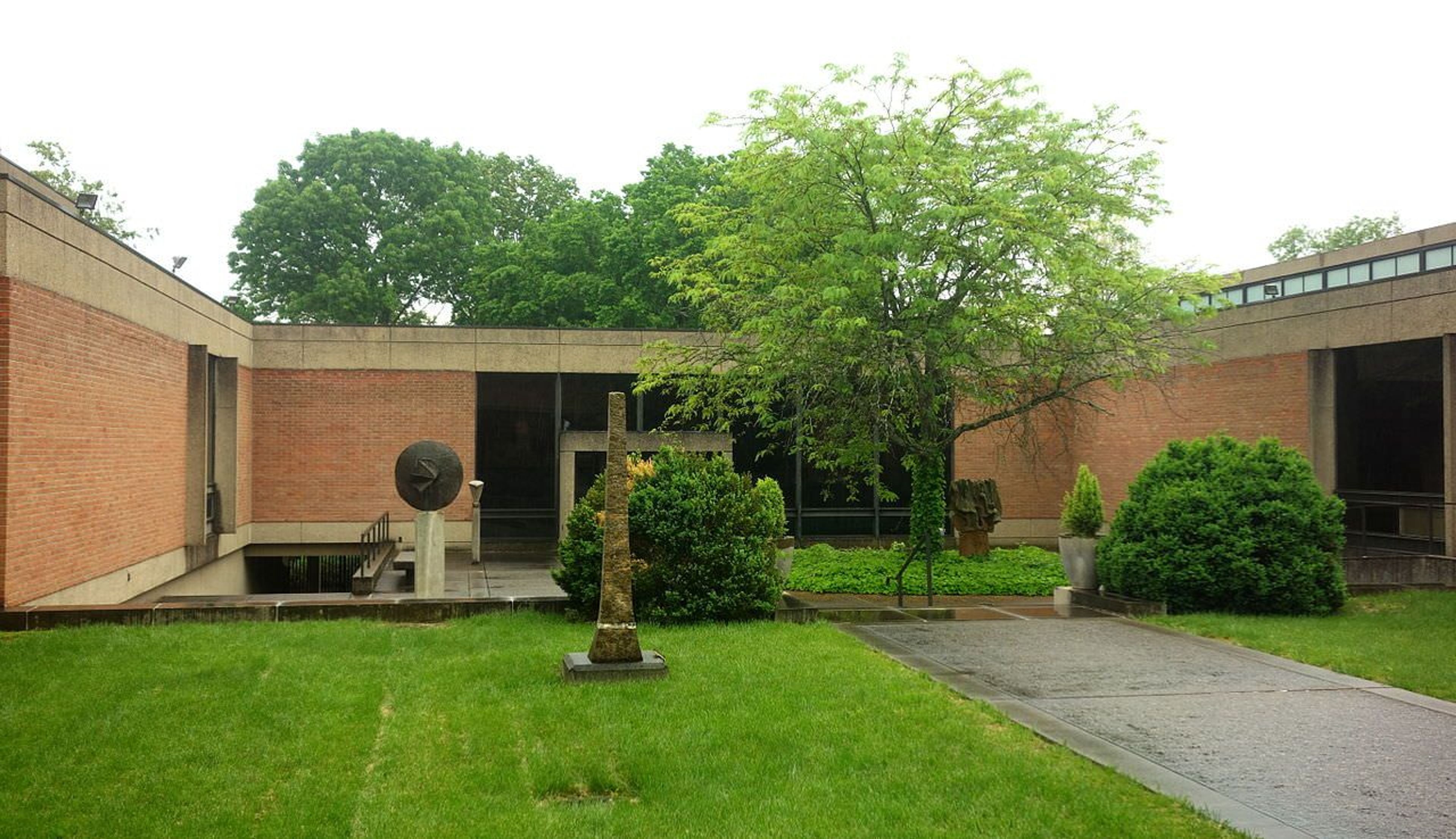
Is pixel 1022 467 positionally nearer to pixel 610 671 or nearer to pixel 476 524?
pixel 476 524

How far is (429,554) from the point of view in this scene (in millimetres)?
13938

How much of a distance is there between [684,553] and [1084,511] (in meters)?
7.72

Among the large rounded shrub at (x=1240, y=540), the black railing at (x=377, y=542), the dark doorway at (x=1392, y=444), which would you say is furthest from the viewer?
the black railing at (x=377, y=542)

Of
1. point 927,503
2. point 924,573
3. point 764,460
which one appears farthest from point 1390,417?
point 764,460

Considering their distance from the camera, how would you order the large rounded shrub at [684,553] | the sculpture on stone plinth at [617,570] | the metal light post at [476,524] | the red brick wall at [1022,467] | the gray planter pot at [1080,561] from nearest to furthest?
the sculpture on stone plinth at [617,570]
the large rounded shrub at [684,553]
the gray planter pot at [1080,561]
the metal light post at [476,524]
the red brick wall at [1022,467]

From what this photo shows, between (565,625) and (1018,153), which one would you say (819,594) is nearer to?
(565,625)

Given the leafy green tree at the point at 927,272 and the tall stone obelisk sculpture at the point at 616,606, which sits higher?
the leafy green tree at the point at 927,272

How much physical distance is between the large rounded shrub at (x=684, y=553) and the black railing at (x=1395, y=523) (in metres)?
9.78

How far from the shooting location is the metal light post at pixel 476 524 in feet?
67.4

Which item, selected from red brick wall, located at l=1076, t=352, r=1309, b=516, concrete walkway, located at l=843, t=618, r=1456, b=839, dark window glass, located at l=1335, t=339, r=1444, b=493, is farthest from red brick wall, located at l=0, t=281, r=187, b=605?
dark window glass, located at l=1335, t=339, r=1444, b=493

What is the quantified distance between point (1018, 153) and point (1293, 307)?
18.8 feet

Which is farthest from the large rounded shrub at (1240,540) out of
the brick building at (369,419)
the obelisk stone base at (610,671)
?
the obelisk stone base at (610,671)

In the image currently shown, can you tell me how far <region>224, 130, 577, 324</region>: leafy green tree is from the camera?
44.8 m

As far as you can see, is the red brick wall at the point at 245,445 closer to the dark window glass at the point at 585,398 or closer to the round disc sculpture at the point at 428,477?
the dark window glass at the point at 585,398
